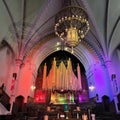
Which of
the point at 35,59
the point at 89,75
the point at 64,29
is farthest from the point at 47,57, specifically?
the point at 64,29

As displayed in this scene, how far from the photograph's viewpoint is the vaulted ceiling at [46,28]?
396 inches

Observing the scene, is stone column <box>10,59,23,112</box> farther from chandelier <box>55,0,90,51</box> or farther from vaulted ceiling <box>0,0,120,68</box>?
chandelier <box>55,0,90,51</box>

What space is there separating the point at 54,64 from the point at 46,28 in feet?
11.0

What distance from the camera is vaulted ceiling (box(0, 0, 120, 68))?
10.1 meters

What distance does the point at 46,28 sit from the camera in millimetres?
12469

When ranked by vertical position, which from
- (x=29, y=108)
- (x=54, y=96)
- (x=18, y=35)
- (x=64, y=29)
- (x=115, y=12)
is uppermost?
(x=115, y=12)

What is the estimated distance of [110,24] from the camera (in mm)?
11016

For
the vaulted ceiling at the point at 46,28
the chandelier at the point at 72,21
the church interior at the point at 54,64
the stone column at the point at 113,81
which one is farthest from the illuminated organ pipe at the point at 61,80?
the chandelier at the point at 72,21

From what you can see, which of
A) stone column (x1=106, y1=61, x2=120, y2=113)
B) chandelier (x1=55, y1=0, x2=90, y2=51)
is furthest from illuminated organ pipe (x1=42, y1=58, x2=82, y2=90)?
chandelier (x1=55, y1=0, x2=90, y2=51)

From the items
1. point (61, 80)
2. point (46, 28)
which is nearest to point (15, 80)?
point (61, 80)

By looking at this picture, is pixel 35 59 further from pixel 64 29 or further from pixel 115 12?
pixel 115 12

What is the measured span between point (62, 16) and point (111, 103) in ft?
23.2

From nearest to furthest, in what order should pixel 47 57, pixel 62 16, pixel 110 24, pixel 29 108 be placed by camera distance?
pixel 62 16 → pixel 29 108 → pixel 110 24 → pixel 47 57

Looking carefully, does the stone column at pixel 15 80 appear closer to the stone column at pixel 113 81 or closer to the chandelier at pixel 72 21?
the chandelier at pixel 72 21
